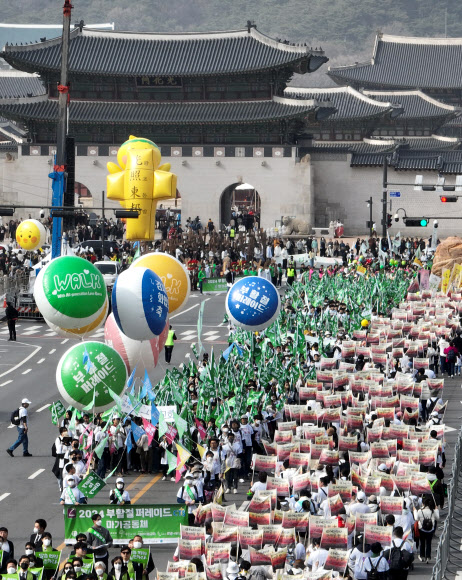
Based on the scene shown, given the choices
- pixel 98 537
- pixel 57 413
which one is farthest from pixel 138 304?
pixel 98 537

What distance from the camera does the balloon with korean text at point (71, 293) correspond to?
23.3 m

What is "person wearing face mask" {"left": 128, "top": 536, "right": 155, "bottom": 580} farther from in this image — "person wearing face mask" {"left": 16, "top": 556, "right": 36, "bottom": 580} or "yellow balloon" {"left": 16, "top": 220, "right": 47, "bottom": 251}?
"yellow balloon" {"left": 16, "top": 220, "right": 47, "bottom": 251}

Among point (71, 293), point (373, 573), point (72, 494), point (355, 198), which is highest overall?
point (355, 198)

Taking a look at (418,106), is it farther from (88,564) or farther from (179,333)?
(88,564)

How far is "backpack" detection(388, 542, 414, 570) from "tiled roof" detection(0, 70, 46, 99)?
7949 centimetres

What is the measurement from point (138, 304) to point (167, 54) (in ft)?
175

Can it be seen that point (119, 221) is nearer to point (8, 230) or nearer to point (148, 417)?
point (8, 230)

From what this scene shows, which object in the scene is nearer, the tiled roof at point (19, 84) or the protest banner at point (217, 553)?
the protest banner at point (217, 553)

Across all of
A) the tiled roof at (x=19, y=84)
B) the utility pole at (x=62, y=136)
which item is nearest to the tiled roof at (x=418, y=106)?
the tiled roof at (x=19, y=84)

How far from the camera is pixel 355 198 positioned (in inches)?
3046

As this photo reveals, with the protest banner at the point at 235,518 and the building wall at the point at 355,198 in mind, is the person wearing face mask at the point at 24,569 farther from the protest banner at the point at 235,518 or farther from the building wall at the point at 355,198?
the building wall at the point at 355,198

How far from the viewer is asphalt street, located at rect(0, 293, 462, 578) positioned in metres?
22.7

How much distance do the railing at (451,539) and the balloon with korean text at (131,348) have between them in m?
6.25

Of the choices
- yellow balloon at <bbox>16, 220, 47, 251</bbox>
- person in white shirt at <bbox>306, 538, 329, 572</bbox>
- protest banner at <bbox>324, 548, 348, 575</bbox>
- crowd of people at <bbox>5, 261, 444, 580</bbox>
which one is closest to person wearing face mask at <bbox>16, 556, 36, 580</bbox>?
crowd of people at <bbox>5, 261, 444, 580</bbox>
